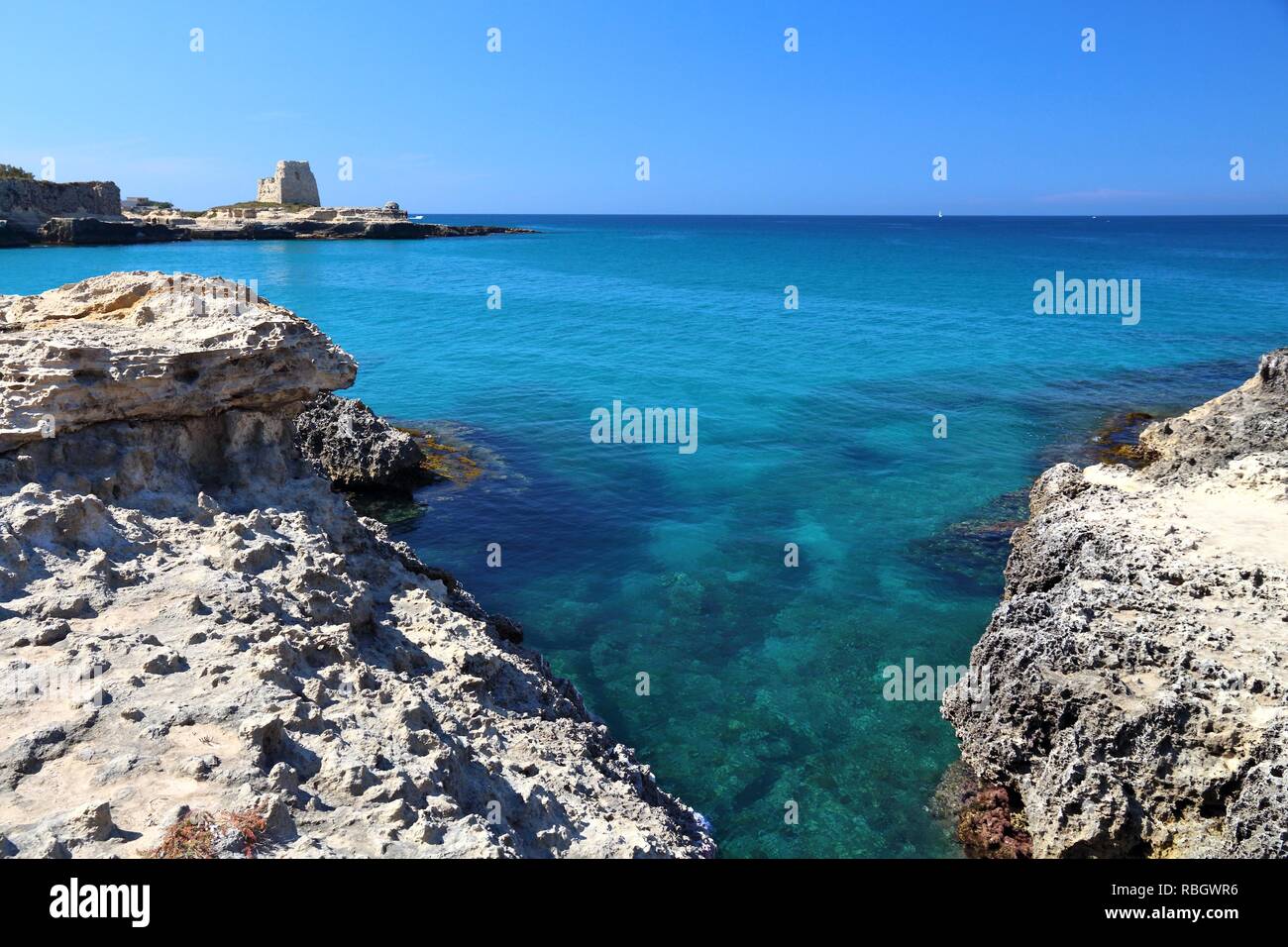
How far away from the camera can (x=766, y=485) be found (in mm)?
25656

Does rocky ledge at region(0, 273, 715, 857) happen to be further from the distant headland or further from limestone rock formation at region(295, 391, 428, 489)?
the distant headland

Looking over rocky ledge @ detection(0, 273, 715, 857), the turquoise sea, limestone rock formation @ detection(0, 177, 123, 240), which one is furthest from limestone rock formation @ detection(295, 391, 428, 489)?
limestone rock formation @ detection(0, 177, 123, 240)

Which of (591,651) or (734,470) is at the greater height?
(734,470)

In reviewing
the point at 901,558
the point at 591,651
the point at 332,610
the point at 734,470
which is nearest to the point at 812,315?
the point at 734,470

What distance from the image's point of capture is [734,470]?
27094mm

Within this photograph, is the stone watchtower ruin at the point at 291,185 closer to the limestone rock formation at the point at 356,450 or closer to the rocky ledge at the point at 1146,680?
the limestone rock formation at the point at 356,450

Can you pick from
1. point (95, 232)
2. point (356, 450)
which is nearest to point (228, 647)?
point (356, 450)

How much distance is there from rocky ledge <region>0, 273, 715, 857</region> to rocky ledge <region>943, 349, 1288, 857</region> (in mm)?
5130

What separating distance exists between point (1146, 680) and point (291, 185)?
16094 cm

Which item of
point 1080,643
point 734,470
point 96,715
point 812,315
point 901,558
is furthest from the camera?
point 812,315

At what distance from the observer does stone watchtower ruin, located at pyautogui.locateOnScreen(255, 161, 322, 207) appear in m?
145

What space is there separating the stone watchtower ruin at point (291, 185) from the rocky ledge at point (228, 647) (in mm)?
148972
